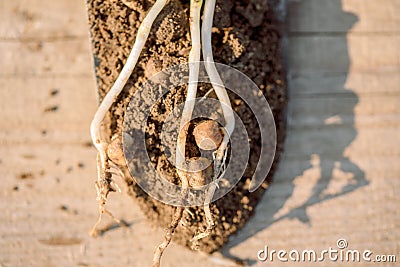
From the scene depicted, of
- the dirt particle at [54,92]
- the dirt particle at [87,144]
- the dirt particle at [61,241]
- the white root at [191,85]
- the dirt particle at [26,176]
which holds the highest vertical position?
the white root at [191,85]

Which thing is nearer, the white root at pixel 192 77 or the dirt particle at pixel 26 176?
the white root at pixel 192 77

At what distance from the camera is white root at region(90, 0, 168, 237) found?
0.79 metres

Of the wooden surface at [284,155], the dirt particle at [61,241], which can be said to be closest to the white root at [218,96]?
the wooden surface at [284,155]

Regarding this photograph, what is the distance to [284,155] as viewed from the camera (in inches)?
37.9

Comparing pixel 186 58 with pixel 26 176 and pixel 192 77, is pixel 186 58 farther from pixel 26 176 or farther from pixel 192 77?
pixel 26 176

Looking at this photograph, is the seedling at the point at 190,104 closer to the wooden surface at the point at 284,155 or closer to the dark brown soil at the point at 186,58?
the dark brown soil at the point at 186,58

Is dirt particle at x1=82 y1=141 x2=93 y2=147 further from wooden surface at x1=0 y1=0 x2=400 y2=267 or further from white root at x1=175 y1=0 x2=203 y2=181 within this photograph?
white root at x1=175 y1=0 x2=203 y2=181

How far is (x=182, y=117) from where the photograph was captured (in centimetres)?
80

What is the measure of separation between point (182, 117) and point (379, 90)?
1.44 feet

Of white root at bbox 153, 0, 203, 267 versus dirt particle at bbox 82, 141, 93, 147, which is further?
dirt particle at bbox 82, 141, 93, 147

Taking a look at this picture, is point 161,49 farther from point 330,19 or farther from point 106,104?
point 330,19
